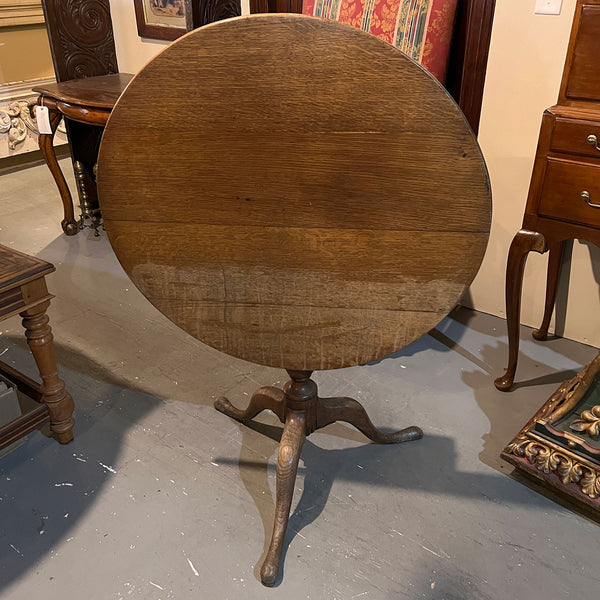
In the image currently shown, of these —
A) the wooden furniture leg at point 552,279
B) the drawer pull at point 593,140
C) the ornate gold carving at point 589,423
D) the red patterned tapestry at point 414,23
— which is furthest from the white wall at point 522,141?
the ornate gold carving at point 589,423

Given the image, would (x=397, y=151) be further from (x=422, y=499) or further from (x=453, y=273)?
(x=422, y=499)

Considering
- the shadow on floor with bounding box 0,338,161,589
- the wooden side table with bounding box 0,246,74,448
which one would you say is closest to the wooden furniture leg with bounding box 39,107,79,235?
the shadow on floor with bounding box 0,338,161,589

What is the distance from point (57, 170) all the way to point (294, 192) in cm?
246

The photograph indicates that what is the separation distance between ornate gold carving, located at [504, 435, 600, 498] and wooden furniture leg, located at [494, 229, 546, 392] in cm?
38

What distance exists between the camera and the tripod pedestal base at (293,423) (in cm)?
148

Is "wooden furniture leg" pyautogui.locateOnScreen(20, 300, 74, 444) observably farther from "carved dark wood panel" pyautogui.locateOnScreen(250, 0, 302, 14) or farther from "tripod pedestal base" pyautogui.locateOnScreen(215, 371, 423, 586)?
"carved dark wood panel" pyautogui.locateOnScreen(250, 0, 302, 14)

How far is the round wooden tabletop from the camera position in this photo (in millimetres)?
1085

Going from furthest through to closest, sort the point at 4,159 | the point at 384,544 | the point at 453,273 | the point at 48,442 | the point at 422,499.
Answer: the point at 4,159
the point at 48,442
the point at 422,499
the point at 384,544
the point at 453,273

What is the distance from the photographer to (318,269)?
1248mm

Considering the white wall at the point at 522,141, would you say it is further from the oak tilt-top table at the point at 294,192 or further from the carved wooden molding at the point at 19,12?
the carved wooden molding at the point at 19,12

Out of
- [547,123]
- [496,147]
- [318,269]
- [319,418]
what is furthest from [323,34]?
[496,147]

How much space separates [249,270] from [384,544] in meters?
0.80

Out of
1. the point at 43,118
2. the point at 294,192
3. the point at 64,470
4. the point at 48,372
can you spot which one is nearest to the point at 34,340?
the point at 48,372

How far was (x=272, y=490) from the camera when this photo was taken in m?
1.68
